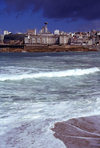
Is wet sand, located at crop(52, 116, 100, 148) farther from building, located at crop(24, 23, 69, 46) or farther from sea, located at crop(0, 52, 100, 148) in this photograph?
building, located at crop(24, 23, 69, 46)

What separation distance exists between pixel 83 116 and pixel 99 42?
11698cm

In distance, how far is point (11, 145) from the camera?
416cm

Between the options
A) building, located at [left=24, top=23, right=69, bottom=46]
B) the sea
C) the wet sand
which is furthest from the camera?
building, located at [left=24, top=23, right=69, bottom=46]

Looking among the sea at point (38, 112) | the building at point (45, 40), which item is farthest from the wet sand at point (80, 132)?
the building at point (45, 40)

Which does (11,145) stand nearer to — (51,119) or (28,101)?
(51,119)

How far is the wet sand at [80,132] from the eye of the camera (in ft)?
13.9

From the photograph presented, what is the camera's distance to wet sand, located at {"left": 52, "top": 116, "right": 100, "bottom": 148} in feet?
13.9

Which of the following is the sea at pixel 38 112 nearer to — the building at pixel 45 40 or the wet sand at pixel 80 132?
the wet sand at pixel 80 132

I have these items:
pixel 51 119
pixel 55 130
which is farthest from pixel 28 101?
pixel 55 130

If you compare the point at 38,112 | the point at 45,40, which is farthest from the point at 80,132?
the point at 45,40

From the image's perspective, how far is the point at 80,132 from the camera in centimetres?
480

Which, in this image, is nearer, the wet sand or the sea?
the wet sand

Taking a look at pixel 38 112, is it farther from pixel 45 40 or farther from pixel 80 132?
pixel 45 40

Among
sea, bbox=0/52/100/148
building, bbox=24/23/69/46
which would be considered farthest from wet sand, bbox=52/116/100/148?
building, bbox=24/23/69/46
